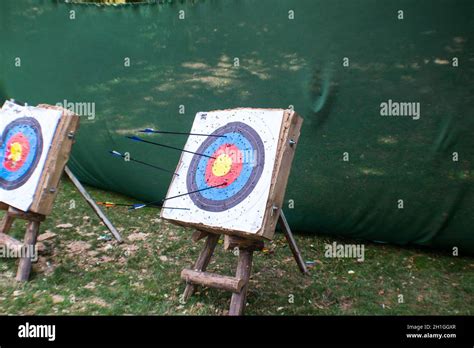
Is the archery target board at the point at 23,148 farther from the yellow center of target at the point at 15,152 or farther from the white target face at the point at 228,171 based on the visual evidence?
the white target face at the point at 228,171

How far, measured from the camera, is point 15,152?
3432mm

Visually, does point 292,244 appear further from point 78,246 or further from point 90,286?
point 78,246

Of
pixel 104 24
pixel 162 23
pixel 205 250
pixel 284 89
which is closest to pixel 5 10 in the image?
pixel 104 24

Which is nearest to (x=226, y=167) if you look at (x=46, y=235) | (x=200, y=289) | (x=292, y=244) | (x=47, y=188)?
(x=292, y=244)

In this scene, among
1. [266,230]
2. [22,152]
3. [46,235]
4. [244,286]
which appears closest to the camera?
[266,230]

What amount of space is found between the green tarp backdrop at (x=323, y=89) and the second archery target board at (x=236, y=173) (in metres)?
1.12

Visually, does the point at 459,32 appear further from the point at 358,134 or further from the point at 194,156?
the point at 194,156

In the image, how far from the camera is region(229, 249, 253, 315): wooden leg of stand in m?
2.60

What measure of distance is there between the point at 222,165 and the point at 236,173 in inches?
4.9

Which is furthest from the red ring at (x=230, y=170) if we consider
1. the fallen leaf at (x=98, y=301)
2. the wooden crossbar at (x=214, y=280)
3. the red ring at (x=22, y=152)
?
the red ring at (x=22, y=152)

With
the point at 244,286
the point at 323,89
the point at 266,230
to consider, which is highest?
the point at 323,89

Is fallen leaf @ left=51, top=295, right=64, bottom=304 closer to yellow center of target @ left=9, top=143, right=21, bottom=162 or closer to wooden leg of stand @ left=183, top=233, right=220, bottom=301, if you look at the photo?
wooden leg of stand @ left=183, top=233, right=220, bottom=301

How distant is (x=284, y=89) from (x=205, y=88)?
744mm
